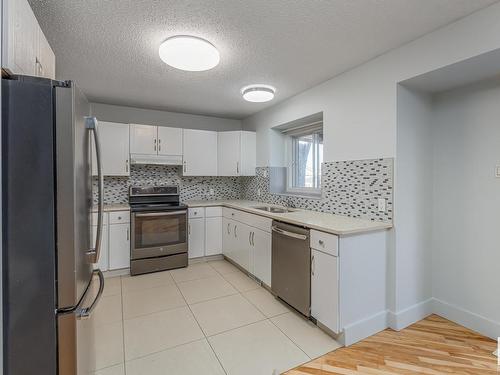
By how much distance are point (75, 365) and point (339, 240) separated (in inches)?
65.3

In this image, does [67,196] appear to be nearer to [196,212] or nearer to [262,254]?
[262,254]

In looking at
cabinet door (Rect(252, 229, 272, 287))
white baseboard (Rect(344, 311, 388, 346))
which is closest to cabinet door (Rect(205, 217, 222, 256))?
cabinet door (Rect(252, 229, 272, 287))

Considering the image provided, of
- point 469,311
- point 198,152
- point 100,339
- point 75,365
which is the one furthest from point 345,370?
point 198,152

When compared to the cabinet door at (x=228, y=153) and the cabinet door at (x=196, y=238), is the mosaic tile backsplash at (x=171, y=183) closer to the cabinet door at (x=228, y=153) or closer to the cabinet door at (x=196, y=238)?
the cabinet door at (x=228, y=153)

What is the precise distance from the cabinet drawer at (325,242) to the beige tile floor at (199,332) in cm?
70

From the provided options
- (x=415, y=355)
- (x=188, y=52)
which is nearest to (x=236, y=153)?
(x=188, y=52)

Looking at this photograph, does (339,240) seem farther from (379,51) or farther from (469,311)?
(379,51)

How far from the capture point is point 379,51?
2135 millimetres

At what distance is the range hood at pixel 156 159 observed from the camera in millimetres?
3551

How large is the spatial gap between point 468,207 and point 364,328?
1.35 metres

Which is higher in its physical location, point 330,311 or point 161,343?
point 330,311

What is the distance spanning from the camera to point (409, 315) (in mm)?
2186

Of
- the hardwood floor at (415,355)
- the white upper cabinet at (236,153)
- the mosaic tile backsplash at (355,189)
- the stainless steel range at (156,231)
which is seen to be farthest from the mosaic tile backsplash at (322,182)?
the hardwood floor at (415,355)

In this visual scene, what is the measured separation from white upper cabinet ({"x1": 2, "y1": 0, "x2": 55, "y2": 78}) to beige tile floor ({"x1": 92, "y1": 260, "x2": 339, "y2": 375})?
1.40 m
